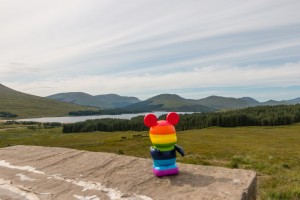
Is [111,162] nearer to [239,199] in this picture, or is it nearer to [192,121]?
[239,199]

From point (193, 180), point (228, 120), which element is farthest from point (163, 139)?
point (228, 120)

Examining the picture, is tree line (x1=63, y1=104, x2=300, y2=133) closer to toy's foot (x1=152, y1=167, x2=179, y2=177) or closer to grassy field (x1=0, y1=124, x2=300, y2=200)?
grassy field (x1=0, y1=124, x2=300, y2=200)

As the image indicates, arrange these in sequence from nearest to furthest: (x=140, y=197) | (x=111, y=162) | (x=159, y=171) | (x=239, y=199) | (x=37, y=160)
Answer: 1. (x=239, y=199)
2. (x=140, y=197)
3. (x=159, y=171)
4. (x=111, y=162)
5. (x=37, y=160)

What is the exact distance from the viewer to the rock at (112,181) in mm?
6543

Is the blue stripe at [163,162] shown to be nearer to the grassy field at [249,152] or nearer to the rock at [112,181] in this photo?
the rock at [112,181]

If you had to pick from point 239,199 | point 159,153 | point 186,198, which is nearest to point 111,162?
point 159,153

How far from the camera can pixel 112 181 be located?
7523mm

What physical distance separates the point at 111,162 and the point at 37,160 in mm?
2582

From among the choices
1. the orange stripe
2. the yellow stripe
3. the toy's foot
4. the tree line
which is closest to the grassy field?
the toy's foot

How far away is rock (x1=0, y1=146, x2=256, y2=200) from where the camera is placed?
654 cm

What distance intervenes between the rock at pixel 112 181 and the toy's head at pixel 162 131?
0.79m

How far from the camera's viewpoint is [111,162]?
9281mm

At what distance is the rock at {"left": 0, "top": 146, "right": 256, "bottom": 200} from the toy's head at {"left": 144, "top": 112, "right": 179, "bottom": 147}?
0.79 metres

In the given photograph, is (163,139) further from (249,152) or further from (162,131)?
(249,152)
